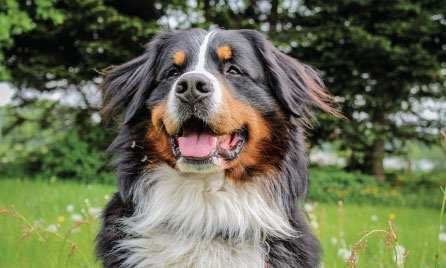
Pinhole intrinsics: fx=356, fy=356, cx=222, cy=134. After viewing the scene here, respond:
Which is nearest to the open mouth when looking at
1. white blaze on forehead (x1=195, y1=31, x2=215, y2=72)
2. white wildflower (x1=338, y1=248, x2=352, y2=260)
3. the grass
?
white blaze on forehead (x1=195, y1=31, x2=215, y2=72)

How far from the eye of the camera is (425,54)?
8.11 m

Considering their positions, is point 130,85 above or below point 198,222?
above

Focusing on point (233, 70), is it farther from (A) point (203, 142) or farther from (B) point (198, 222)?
(B) point (198, 222)

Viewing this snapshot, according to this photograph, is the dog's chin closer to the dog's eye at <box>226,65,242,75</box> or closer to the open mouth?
the open mouth

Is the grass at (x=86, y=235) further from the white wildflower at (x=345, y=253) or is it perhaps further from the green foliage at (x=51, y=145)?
the green foliage at (x=51, y=145)

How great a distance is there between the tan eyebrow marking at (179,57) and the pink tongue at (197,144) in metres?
0.51

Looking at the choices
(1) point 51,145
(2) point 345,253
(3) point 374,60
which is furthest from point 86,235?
(3) point 374,60

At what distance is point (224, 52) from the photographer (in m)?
2.33

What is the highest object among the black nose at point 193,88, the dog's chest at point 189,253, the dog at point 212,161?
the black nose at point 193,88

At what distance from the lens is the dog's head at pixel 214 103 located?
209 cm

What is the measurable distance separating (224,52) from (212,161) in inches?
29.2

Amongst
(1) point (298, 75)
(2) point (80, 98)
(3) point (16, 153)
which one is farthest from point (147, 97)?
(3) point (16, 153)

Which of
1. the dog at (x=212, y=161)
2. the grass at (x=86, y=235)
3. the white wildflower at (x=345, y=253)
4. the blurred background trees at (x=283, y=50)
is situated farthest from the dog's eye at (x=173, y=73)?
the blurred background trees at (x=283, y=50)

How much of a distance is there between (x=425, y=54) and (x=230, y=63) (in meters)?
7.47
